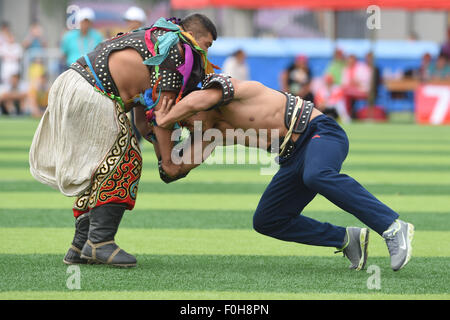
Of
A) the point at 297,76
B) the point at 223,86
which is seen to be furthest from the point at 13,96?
the point at 223,86

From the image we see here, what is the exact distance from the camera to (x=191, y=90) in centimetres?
597

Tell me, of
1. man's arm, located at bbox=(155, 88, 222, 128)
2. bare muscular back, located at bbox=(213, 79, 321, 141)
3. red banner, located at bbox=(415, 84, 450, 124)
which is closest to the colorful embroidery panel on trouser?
man's arm, located at bbox=(155, 88, 222, 128)

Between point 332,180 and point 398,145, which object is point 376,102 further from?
point 332,180

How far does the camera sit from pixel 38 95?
2516 cm

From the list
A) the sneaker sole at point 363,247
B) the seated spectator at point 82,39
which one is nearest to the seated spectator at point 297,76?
the seated spectator at point 82,39

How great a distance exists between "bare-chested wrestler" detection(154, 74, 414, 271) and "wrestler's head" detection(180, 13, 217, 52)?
27 cm

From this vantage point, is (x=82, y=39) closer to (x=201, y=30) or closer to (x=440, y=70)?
(x=201, y=30)

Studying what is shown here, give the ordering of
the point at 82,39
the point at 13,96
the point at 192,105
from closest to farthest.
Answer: the point at 192,105 → the point at 82,39 → the point at 13,96

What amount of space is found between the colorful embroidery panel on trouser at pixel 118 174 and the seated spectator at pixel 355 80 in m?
19.1

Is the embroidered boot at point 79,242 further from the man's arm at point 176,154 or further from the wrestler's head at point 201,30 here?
the wrestler's head at point 201,30

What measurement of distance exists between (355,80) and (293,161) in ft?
63.0

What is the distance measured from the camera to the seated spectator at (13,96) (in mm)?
24997

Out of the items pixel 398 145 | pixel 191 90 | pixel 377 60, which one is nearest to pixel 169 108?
pixel 191 90
